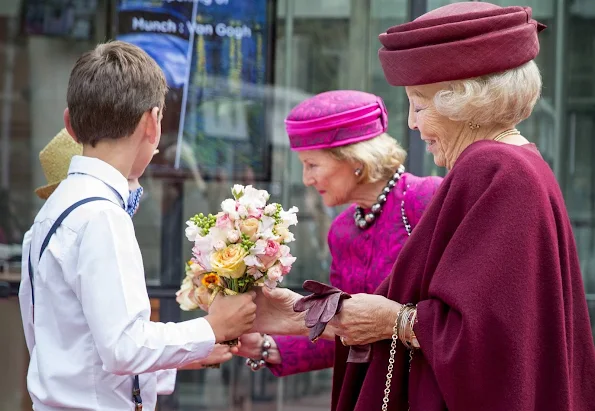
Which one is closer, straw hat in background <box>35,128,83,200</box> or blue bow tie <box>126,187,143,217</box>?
blue bow tie <box>126,187,143,217</box>

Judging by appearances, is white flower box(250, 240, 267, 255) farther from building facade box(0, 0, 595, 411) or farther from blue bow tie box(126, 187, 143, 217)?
building facade box(0, 0, 595, 411)

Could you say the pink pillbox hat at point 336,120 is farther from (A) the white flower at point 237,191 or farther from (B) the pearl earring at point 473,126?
(B) the pearl earring at point 473,126

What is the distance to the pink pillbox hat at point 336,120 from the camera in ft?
12.6

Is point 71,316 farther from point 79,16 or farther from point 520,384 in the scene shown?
point 79,16

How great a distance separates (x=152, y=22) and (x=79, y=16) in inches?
23.5

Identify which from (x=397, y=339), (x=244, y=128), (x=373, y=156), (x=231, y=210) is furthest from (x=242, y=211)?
(x=244, y=128)

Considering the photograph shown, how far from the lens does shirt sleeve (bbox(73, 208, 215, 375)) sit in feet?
8.73

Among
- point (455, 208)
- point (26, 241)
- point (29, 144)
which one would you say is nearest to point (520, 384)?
point (455, 208)

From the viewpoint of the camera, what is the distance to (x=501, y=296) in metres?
2.54

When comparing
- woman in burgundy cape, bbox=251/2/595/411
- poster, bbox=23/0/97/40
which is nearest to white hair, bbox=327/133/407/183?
woman in burgundy cape, bbox=251/2/595/411

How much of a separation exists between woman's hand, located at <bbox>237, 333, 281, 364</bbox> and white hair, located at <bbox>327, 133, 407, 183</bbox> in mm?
700

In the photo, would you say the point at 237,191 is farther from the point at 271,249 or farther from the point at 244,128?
the point at 244,128

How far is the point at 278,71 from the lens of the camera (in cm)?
605

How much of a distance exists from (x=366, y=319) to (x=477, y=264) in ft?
1.33
